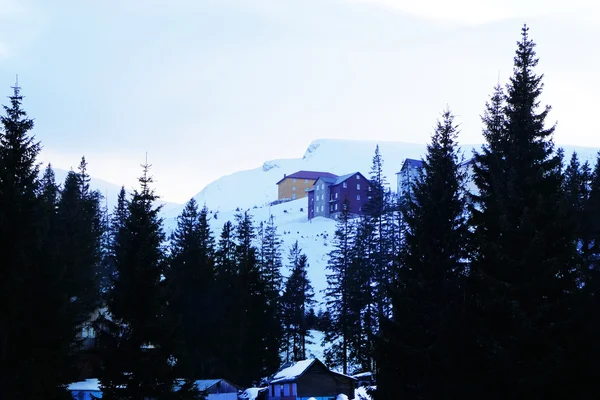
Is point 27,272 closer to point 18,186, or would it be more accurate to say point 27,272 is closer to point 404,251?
point 18,186

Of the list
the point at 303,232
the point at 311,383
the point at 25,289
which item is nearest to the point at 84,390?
the point at 311,383

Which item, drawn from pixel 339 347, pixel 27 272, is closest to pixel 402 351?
pixel 27 272

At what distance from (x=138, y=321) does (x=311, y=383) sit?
31.7 metres

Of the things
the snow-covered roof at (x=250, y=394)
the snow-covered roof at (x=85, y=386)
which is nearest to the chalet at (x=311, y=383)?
the snow-covered roof at (x=250, y=394)

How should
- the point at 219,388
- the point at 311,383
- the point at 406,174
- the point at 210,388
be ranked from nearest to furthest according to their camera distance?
the point at 210,388 → the point at 219,388 → the point at 311,383 → the point at 406,174

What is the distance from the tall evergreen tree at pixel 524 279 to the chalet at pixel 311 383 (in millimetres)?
31714

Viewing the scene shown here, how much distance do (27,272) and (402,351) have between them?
15.2 m

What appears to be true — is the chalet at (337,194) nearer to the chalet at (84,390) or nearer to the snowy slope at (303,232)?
the snowy slope at (303,232)

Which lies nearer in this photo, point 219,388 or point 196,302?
point 219,388

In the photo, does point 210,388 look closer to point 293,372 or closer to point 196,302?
point 196,302

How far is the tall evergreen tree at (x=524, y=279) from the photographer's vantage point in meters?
22.3

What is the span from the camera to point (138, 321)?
92.0 feet

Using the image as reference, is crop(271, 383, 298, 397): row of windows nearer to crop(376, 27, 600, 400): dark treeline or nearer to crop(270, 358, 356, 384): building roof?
crop(270, 358, 356, 384): building roof

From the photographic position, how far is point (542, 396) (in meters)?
22.0
